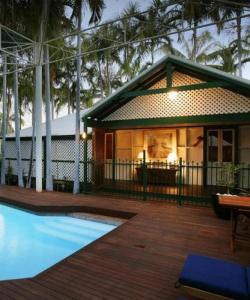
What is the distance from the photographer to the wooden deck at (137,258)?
11.2ft

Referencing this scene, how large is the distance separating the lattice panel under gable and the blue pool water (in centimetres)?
441

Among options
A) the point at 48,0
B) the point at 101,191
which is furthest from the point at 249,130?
the point at 48,0

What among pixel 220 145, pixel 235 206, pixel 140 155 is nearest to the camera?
pixel 235 206

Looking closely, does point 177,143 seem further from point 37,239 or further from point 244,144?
point 37,239

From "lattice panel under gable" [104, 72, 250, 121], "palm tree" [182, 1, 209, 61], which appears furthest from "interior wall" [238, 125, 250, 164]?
"palm tree" [182, 1, 209, 61]

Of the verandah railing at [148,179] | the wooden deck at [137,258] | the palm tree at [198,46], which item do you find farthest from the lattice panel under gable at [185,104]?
the palm tree at [198,46]

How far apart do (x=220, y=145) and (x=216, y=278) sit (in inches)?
327

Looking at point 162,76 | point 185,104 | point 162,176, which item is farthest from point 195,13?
point 162,176

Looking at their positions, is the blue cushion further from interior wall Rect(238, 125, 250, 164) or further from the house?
interior wall Rect(238, 125, 250, 164)

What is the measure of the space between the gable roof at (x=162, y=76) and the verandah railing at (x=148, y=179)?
6.84ft

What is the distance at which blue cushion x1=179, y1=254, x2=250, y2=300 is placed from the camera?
2.64 metres

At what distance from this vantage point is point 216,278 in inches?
111

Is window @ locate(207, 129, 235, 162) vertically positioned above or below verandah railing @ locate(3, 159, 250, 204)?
above

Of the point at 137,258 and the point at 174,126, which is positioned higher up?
the point at 174,126
